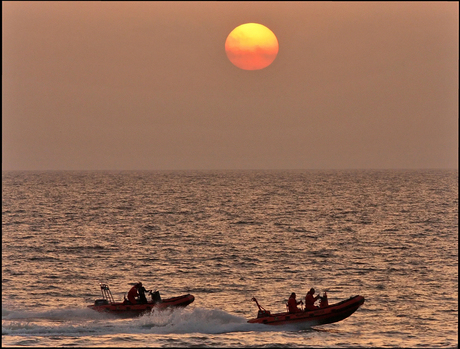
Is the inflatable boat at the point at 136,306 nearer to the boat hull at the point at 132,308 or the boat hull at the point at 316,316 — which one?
the boat hull at the point at 132,308

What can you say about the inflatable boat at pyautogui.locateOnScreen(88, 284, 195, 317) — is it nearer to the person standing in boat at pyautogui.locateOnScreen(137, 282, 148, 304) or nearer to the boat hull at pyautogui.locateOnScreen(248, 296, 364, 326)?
the person standing in boat at pyautogui.locateOnScreen(137, 282, 148, 304)

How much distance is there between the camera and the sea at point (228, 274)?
2973cm

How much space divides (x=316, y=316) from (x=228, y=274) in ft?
44.8

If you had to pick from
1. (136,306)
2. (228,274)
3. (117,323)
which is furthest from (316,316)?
(228,274)

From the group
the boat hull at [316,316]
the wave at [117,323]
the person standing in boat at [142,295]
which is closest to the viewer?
the wave at [117,323]

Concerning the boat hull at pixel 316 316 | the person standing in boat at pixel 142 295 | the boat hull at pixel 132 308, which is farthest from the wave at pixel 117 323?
the person standing in boat at pixel 142 295

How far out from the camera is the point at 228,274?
44719 mm

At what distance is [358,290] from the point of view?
40.0m

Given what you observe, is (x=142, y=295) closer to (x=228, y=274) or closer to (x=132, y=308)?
(x=132, y=308)

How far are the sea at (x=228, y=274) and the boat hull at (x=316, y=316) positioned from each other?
41cm

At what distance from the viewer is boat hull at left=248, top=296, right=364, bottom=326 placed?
1233 inches

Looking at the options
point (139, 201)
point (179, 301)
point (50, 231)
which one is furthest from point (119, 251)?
point (139, 201)

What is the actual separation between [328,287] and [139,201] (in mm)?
80024

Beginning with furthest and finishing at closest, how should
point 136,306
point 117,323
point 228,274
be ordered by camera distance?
point 228,274, point 136,306, point 117,323
